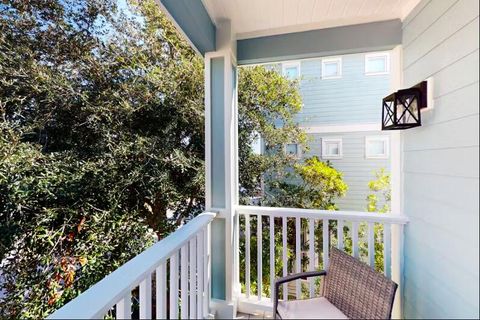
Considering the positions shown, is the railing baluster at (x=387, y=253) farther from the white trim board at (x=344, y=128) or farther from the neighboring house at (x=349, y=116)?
the white trim board at (x=344, y=128)

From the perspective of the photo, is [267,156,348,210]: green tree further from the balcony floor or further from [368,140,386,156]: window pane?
the balcony floor

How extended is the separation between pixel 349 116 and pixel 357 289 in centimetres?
220

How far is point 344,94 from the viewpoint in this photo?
11.1ft

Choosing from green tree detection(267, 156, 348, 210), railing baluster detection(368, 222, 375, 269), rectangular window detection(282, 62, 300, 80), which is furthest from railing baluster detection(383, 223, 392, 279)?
rectangular window detection(282, 62, 300, 80)

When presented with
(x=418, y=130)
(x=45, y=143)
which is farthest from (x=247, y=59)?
(x=45, y=143)

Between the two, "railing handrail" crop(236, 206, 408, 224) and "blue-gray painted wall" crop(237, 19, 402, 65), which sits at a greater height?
"blue-gray painted wall" crop(237, 19, 402, 65)

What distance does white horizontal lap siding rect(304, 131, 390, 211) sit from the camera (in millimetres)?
3086

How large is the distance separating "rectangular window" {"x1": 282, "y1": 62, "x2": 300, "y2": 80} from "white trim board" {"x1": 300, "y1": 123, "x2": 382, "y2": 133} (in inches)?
34.6

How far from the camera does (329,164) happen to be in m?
3.44

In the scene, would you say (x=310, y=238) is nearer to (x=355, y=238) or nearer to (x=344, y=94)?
(x=355, y=238)

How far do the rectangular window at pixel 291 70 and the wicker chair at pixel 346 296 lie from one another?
294 centimetres

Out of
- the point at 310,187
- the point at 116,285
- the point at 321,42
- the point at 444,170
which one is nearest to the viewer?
the point at 116,285

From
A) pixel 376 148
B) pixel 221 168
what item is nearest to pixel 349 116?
pixel 376 148

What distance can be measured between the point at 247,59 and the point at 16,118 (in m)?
3.02
